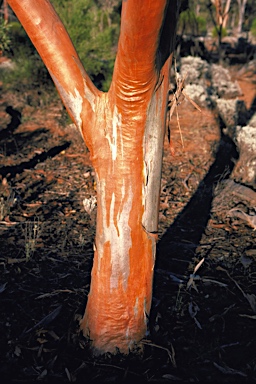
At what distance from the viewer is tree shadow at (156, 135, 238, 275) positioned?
4.46 metres

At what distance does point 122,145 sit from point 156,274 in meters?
Answer: 1.78

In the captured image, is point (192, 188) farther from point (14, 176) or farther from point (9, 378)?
point (9, 378)

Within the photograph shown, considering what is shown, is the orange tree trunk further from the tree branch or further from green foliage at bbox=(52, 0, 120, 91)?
green foliage at bbox=(52, 0, 120, 91)

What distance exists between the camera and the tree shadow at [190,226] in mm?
4457

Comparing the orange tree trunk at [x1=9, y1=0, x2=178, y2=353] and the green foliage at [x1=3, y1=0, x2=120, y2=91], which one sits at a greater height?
the green foliage at [x1=3, y1=0, x2=120, y2=91]

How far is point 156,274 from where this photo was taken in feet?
13.7

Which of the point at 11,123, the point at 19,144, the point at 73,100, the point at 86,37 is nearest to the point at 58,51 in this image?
the point at 73,100

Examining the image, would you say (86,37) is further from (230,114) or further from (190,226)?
(190,226)

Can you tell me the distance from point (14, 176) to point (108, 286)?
3.81 metres

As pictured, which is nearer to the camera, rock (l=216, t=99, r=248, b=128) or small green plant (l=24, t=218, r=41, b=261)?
small green plant (l=24, t=218, r=41, b=261)

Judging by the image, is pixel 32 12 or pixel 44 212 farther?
pixel 44 212

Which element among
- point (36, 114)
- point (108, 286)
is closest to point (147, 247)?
point (108, 286)

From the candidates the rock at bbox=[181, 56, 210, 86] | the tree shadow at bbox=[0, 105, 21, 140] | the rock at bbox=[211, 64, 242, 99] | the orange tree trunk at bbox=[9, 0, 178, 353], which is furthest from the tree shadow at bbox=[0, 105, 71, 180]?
the rock at bbox=[211, 64, 242, 99]

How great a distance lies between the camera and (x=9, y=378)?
3012 mm
